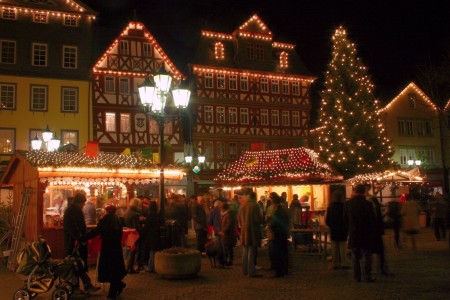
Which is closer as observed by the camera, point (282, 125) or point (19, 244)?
point (19, 244)

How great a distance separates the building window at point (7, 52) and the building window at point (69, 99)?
139 inches

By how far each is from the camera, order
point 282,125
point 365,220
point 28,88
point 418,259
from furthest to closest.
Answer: point 282,125, point 28,88, point 418,259, point 365,220

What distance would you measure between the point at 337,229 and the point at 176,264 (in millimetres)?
3715

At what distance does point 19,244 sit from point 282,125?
28297 millimetres

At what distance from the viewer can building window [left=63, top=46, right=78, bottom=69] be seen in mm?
33594

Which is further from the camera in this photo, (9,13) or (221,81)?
(221,81)

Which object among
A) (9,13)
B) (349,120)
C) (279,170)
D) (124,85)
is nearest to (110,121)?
(124,85)

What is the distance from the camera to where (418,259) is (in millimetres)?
13109

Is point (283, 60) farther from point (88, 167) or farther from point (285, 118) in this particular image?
point (88, 167)

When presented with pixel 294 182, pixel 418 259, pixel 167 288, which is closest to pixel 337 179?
pixel 294 182

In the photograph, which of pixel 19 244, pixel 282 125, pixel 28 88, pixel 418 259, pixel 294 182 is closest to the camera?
pixel 418 259

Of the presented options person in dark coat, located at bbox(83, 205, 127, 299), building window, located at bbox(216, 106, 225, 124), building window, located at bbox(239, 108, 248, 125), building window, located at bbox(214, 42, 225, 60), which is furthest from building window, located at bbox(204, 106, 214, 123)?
person in dark coat, located at bbox(83, 205, 127, 299)

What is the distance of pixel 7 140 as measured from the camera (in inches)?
1233

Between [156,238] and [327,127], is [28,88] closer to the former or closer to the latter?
[327,127]
